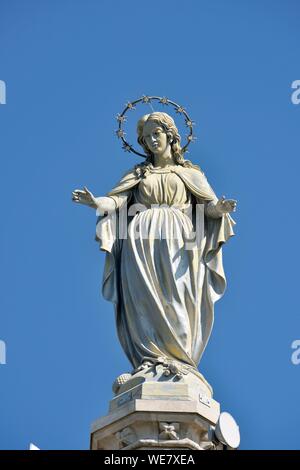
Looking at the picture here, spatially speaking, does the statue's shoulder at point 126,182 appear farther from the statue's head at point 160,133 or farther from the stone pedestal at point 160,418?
the stone pedestal at point 160,418

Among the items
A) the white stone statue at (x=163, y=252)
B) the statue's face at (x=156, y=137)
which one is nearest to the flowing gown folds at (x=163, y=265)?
the white stone statue at (x=163, y=252)

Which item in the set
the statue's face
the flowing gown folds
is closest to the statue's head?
the statue's face

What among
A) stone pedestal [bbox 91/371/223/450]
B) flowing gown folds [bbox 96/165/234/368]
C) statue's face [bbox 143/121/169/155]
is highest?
statue's face [bbox 143/121/169/155]

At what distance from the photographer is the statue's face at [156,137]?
4038 cm

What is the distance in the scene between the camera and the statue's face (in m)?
40.4

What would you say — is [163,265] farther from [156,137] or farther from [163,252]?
[156,137]

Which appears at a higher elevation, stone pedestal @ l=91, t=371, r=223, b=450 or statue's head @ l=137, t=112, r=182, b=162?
statue's head @ l=137, t=112, r=182, b=162

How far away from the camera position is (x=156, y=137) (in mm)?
40375

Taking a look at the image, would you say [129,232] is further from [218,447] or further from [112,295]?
[218,447]

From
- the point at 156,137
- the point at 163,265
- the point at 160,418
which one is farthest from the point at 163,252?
the point at 160,418

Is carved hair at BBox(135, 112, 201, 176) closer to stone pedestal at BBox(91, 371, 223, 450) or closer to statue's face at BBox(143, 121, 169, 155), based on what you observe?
statue's face at BBox(143, 121, 169, 155)

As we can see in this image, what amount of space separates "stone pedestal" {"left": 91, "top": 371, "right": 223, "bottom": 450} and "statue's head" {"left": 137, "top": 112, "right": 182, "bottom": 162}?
5.15 m

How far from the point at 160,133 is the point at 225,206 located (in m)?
2.21
